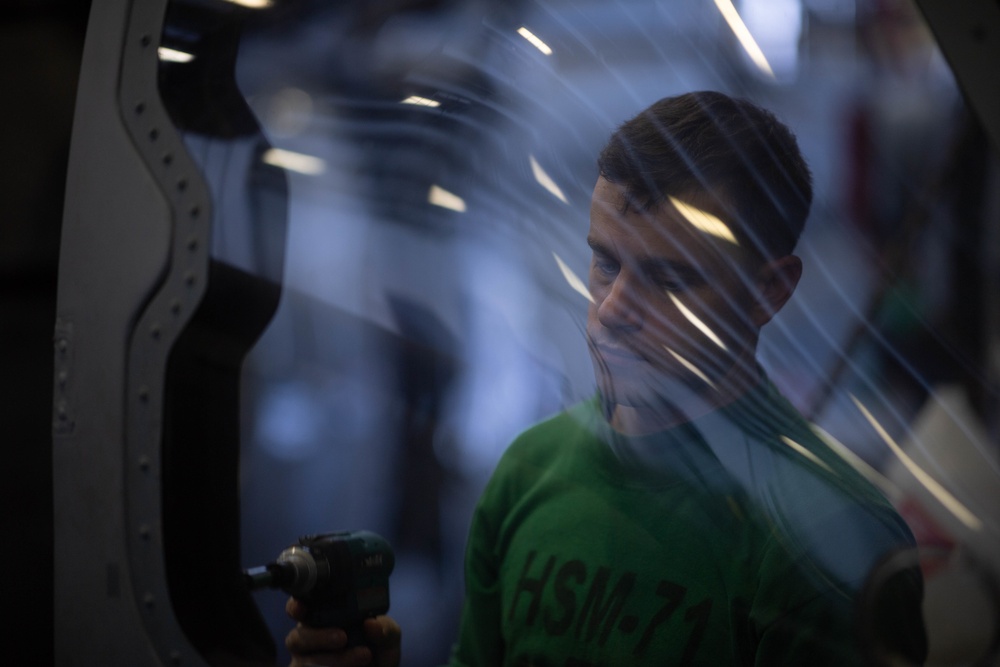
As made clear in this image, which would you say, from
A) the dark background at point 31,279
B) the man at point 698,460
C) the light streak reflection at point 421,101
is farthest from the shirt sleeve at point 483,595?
the dark background at point 31,279

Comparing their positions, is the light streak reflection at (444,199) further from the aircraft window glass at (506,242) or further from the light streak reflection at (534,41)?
the light streak reflection at (534,41)

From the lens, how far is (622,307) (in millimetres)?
1121

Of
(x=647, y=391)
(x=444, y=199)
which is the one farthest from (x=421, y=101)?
(x=647, y=391)

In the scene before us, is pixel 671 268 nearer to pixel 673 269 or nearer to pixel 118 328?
pixel 673 269

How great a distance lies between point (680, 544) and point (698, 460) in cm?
10

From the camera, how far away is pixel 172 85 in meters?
1.42

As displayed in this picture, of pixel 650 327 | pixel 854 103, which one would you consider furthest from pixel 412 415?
pixel 854 103

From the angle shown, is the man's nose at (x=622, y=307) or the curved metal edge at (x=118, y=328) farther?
the curved metal edge at (x=118, y=328)

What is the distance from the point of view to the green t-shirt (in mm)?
933

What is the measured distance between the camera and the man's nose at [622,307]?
43.5 inches

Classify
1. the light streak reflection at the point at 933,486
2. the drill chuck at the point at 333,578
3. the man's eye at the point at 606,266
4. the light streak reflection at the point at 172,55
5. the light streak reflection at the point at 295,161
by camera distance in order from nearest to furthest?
the light streak reflection at the point at 933,486
the man's eye at the point at 606,266
the drill chuck at the point at 333,578
the light streak reflection at the point at 172,55
the light streak reflection at the point at 295,161

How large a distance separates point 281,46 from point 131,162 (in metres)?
0.33

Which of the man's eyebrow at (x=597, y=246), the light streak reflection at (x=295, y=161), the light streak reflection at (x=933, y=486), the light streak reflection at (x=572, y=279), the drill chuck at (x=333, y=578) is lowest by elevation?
the drill chuck at (x=333, y=578)

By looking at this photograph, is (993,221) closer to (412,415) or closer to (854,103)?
(854,103)
